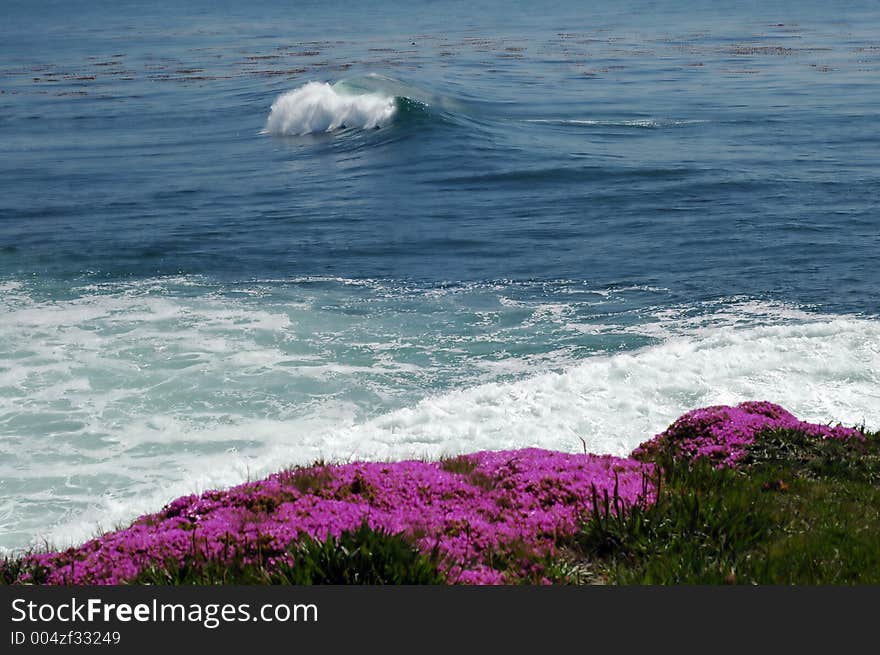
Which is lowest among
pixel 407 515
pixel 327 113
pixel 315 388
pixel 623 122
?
pixel 315 388

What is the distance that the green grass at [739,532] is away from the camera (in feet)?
22.9

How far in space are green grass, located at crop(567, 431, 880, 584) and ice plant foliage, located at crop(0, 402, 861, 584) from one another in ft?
0.87

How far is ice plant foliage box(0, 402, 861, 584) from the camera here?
24.0ft

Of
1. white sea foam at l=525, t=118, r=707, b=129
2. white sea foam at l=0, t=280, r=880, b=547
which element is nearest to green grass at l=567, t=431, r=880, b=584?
white sea foam at l=0, t=280, r=880, b=547

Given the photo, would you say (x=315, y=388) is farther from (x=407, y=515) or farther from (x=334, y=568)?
(x=334, y=568)

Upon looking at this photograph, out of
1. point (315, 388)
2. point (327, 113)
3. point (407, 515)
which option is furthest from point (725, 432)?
point (327, 113)

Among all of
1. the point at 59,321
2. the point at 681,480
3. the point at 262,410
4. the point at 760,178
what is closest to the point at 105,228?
the point at 59,321

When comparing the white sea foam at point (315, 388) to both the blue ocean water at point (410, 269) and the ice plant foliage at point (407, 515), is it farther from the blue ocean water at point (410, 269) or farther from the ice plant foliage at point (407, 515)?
the ice plant foliage at point (407, 515)

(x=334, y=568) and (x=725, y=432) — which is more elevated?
(x=334, y=568)

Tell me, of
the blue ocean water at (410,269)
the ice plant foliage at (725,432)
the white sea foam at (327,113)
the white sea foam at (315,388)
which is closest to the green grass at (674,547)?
the ice plant foliage at (725,432)

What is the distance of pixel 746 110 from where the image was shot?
4553 cm

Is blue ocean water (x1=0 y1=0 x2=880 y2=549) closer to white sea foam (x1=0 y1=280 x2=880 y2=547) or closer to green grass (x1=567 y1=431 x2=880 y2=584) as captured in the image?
white sea foam (x1=0 y1=280 x2=880 y2=547)

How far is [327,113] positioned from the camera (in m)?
45.5

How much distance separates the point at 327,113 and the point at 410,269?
23.8 meters
